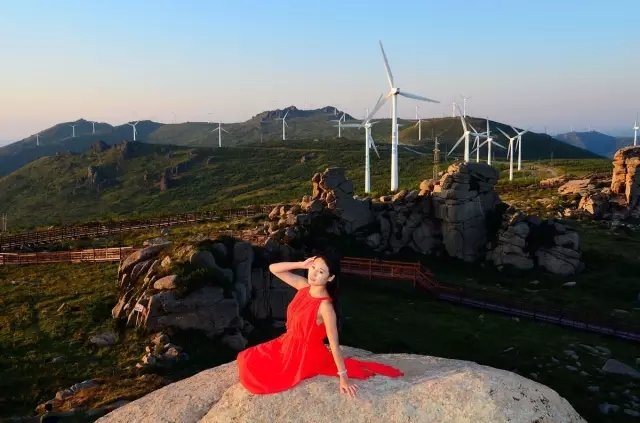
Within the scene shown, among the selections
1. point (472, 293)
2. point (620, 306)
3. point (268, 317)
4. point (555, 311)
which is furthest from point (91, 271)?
point (620, 306)

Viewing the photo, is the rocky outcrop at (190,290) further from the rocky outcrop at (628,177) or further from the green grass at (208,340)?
the rocky outcrop at (628,177)

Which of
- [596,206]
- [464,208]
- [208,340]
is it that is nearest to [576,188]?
[596,206]

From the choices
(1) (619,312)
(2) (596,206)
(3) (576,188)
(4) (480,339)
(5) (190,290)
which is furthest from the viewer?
(3) (576,188)

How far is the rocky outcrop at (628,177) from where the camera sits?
59656 mm

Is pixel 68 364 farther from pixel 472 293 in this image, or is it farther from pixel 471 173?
pixel 471 173

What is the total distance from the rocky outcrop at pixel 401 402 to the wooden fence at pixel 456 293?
24402 mm

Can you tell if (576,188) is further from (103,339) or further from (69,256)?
(103,339)

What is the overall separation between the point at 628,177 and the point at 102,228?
61.8 metres

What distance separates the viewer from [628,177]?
60.3 metres

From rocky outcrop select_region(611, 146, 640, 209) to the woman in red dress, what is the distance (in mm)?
61407

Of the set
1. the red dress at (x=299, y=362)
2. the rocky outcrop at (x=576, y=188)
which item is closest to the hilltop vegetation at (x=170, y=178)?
the rocky outcrop at (x=576, y=188)

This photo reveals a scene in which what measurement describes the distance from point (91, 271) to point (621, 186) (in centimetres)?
6048

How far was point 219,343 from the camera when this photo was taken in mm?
23641

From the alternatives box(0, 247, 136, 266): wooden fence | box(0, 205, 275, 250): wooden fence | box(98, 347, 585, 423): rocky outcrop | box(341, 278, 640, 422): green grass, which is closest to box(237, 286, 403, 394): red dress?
box(98, 347, 585, 423): rocky outcrop
